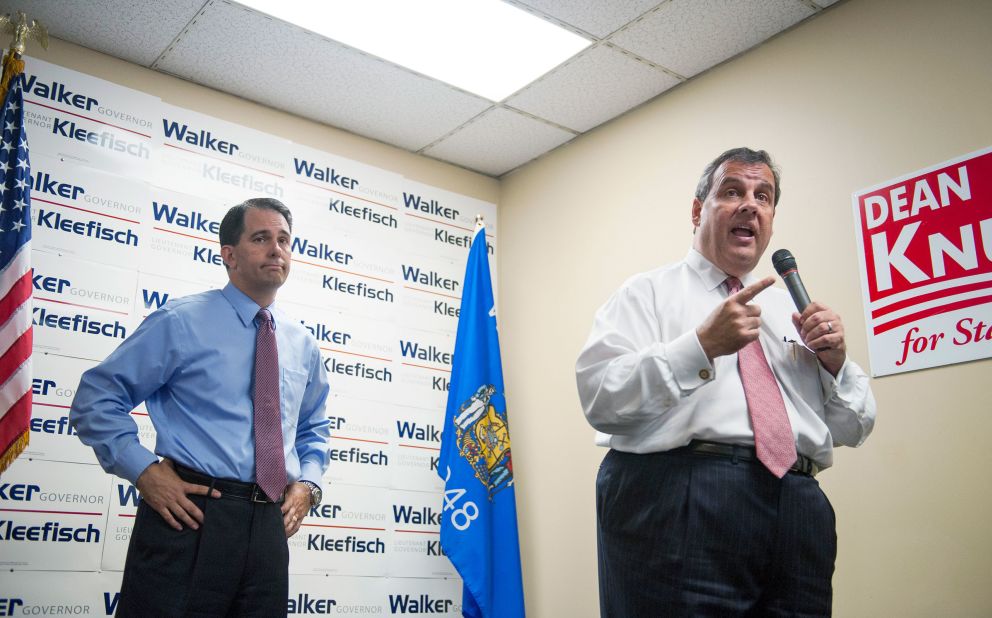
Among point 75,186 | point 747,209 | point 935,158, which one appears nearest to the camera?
point 747,209

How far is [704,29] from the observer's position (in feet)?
10.7

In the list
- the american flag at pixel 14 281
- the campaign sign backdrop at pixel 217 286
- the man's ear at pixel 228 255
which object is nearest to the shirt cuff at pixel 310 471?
the man's ear at pixel 228 255

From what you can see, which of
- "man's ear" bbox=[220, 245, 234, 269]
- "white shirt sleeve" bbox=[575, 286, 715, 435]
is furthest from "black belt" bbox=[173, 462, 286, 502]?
"white shirt sleeve" bbox=[575, 286, 715, 435]

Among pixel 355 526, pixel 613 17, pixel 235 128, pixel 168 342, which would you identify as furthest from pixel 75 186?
pixel 613 17

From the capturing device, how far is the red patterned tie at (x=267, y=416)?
82.8 inches

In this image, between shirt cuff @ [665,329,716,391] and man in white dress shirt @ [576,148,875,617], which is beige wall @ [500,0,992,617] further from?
shirt cuff @ [665,329,716,391]

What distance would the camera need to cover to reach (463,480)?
3.66m

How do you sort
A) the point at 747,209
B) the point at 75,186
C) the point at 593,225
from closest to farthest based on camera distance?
the point at 747,209 → the point at 75,186 → the point at 593,225

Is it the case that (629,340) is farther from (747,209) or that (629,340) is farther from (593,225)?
(593,225)

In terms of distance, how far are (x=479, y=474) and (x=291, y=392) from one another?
155 cm

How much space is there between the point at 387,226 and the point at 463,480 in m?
1.34

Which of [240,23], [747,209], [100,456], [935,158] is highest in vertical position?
[240,23]

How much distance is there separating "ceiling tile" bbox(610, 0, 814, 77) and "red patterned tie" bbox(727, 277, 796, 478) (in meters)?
1.99

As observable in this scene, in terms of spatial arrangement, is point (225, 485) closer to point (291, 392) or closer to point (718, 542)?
point (291, 392)
